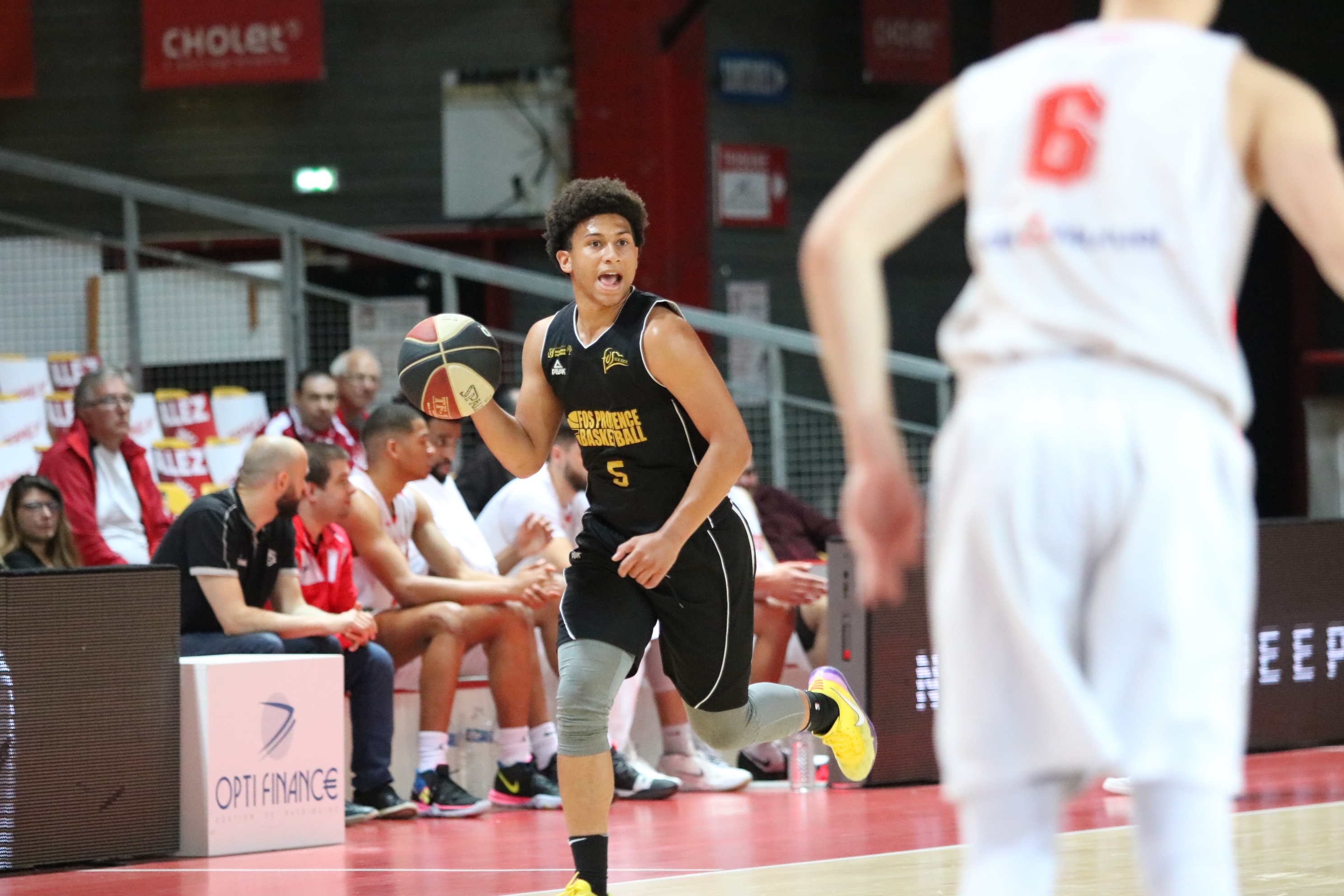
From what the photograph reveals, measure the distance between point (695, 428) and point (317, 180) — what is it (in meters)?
9.10

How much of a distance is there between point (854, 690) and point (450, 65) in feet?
23.3

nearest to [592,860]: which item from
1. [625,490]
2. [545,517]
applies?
[625,490]

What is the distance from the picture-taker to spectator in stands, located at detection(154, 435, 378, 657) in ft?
21.9

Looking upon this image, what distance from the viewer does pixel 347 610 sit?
735 centimetres

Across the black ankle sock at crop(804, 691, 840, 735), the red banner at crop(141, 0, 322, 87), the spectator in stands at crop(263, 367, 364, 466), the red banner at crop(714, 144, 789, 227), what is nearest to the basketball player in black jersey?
the black ankle sock at crop(804, 691, 840, 735)

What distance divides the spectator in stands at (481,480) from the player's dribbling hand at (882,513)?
660 centimetres

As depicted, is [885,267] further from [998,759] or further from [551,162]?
[998,759]

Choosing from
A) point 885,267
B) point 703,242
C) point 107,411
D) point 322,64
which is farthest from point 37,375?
point 885,267

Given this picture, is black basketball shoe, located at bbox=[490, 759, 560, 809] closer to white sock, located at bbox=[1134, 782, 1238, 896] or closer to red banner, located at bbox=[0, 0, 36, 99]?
white sock, located at bbox=[1134, 782, 1238, 896]

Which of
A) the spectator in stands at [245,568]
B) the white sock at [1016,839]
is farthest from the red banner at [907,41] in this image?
the white sock at [1016,839]

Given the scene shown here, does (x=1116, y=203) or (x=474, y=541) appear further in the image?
(x=474, y=541)

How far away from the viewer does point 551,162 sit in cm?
1306

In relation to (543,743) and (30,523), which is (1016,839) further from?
(30,523)

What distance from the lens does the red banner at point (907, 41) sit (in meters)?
13.7
